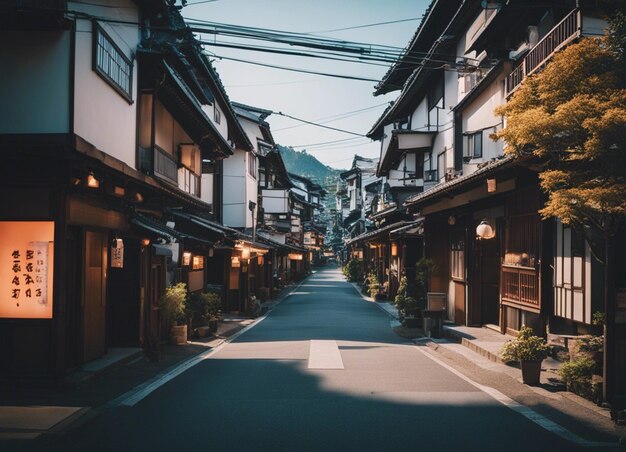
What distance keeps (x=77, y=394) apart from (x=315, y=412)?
4.64 m

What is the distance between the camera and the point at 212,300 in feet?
69.8

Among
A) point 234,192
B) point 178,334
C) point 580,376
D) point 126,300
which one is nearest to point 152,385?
point 126,300

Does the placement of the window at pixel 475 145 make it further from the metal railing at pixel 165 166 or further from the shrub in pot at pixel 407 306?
the metal railing at pixel 165 166

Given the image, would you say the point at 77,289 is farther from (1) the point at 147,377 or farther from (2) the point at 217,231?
(2) the point at 217,231

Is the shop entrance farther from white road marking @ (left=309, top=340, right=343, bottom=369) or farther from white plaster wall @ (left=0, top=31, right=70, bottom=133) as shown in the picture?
white plaster wall @ (left=0, top=31, right=70, bottom=133)

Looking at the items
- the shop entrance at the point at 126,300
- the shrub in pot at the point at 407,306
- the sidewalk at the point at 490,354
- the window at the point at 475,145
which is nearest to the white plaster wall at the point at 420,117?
the window at the point at 475,145

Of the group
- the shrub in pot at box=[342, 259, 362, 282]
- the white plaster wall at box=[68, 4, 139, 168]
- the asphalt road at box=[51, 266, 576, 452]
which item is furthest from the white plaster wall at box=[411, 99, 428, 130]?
the shrub in pot at box=[342, 259, 362, 282]

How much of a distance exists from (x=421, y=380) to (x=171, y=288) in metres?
9.02

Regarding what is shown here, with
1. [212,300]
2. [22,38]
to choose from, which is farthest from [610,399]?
[212,300]

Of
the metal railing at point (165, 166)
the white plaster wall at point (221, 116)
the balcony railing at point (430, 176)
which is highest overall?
the white plaster wall at point (221, 116)

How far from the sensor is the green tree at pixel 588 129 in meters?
8.68

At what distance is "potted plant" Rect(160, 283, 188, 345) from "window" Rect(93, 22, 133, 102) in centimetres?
A: 597

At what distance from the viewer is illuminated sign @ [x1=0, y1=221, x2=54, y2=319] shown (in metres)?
11.2

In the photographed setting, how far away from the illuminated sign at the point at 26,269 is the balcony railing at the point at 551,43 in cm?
1100
